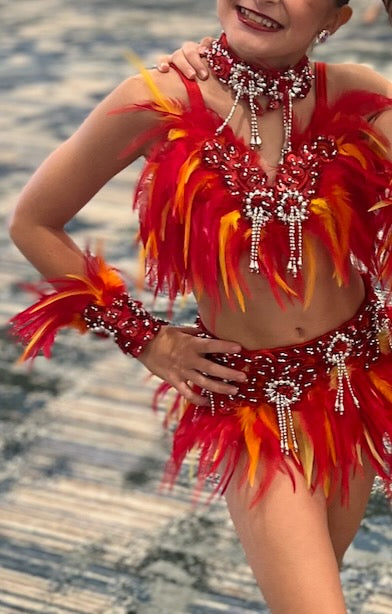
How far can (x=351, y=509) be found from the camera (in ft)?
5.34

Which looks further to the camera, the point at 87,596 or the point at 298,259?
the point at 87,596

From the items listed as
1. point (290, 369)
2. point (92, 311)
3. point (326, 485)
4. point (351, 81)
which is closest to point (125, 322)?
point (92, 311)

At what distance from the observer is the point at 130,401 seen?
289cm

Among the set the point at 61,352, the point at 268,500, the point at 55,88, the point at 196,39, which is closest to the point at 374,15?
the point at 196,39

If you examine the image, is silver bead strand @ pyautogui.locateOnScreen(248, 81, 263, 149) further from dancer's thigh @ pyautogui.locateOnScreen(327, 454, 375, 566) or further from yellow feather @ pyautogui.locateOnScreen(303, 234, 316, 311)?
dancer's thigh @ pyautogui.locateOnScreen(327, 454, 375, 566)

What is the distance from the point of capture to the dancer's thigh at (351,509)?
1613mm

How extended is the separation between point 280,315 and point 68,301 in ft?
1.07

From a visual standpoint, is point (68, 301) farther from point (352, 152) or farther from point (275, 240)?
point (352, 152)

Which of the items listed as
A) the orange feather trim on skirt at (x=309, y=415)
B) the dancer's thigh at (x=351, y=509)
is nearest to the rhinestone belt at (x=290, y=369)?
the orange feather trim on skirt at (x=309, y=415)

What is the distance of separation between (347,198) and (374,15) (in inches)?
199

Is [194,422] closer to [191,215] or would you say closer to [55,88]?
[191,215]

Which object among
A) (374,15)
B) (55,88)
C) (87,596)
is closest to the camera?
(87,596)

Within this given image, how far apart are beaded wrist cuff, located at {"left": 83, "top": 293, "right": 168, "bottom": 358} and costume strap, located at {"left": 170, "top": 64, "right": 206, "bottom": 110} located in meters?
0.32

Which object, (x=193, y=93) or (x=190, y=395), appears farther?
(x=190, y=395)
